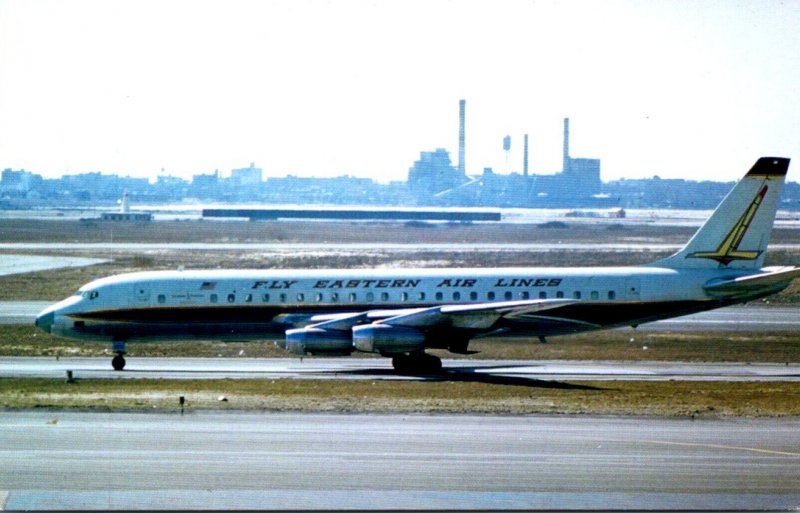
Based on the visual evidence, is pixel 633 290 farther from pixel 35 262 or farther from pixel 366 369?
pixel 35 262

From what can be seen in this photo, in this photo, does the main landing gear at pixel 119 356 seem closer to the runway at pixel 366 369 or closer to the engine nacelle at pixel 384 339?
the runway at pixel 366 369

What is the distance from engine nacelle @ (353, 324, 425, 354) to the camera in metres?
36.4

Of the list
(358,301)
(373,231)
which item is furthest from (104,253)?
(358,301)

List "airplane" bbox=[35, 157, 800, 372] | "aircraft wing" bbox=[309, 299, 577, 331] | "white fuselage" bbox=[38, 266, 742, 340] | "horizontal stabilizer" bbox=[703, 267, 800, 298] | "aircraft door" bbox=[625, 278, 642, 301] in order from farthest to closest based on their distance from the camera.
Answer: "aircraft door" bbox=[625, 278, 642, 301] < "white fuselage" bbox=[38, 266, 742, 340] < "airplane" bbox=[35, 157, 800, 372] < "horizontal stabilizer" bbox=[703, 267, 800, 298] < "aircraft wing" bbox=[309, 299, 577, 331]

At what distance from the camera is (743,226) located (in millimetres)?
40219

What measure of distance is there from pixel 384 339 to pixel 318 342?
235cm

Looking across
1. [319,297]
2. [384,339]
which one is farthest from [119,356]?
[384,339]

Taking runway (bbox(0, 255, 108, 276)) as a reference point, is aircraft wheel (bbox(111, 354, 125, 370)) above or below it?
below

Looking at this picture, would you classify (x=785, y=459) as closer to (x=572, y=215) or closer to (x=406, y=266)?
(x=406, y=266)

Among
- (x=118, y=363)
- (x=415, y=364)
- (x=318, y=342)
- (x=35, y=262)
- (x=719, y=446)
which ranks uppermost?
(x=318, y=342)

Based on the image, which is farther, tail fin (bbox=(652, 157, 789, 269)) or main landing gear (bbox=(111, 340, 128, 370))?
tail fin (bbox=(652, 157, 789, 269))

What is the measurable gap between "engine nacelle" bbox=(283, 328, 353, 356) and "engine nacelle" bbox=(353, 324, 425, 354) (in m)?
0.55

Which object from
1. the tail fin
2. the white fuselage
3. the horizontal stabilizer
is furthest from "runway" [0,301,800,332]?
the white fuselage

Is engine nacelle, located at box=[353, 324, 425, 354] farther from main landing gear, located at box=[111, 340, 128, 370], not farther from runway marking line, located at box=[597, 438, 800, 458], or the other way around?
runway marking line, located at box=[597, 438, 800, 458]
